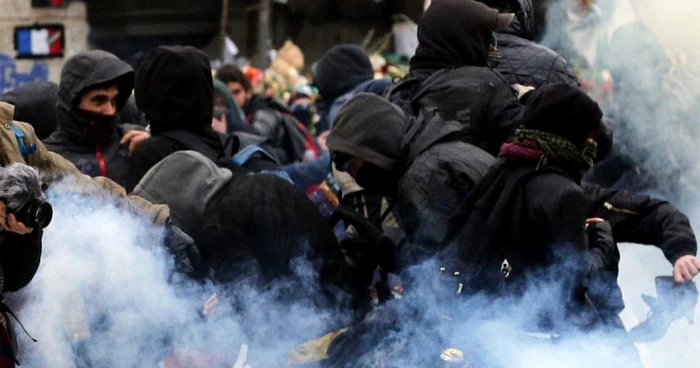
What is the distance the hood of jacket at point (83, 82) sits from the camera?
5.50m

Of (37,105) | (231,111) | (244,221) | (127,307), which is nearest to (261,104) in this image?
(231,111)

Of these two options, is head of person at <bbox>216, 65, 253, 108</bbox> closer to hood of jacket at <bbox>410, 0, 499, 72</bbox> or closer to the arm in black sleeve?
hood of jacket at <bbox>410, 0, 499, 72</bbox>

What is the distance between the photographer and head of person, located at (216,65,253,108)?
388 inches

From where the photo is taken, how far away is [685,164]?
647cm

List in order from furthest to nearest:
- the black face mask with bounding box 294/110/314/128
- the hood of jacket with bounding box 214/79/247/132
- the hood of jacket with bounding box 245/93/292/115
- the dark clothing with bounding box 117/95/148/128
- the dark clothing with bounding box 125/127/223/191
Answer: the black face mask with bounding box 294/110/314/128
the hood of jacket with bounding box 245/93/292/115
the hood of jacket with bounding box 214/79/247/132
the dark clothing with bounding box 117/95/148/128
the dark clothing with bounding box 125/127/223/191

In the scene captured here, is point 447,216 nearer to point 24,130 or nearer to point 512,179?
point 512,179

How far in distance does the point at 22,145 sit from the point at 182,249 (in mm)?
646

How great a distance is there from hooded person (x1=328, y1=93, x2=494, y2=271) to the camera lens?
1.39m

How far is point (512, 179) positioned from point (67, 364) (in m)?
1.60

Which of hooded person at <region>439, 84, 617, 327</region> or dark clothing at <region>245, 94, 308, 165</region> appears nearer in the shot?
hooded person at <region>439, 84, 617, 327</region>

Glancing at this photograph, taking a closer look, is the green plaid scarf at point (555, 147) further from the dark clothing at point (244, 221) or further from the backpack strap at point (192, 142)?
the backpack strap at point (192, 142)

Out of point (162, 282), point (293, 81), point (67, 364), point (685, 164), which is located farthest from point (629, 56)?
point (293, 81)

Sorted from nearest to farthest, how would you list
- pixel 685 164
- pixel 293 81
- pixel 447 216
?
pixel 447 216
pixel 685 164
pixel 293 81

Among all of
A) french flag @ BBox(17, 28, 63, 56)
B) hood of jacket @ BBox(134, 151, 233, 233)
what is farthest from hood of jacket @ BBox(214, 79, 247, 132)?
french flag @ BBox(17, 28, 63, 56)
